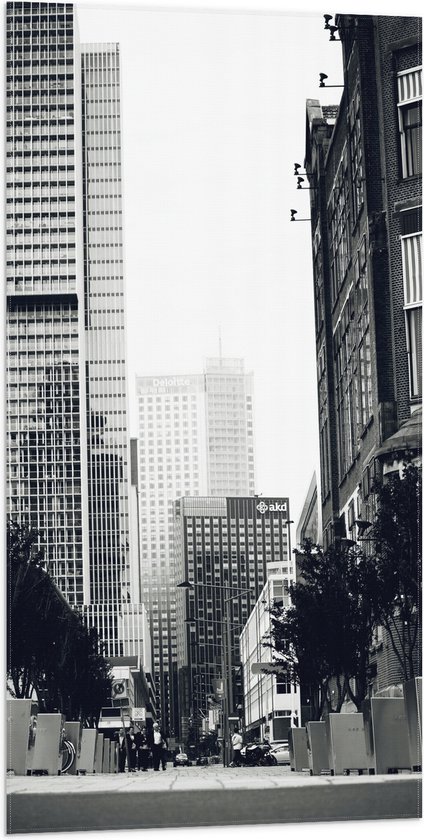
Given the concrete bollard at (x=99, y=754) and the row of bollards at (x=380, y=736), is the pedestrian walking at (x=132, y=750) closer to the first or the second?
the concrete bollard at (x=99, y=754)

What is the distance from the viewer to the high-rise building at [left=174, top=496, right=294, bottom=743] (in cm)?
1925

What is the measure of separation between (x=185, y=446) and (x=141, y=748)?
19.3 feet

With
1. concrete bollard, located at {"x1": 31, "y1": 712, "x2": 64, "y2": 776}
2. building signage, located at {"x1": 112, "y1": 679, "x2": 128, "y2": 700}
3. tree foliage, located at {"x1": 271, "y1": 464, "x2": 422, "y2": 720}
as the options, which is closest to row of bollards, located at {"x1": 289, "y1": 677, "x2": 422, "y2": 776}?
tree foliage, located at {"x1": 271, "y1": 464, "x2": 422, "y2": 720}

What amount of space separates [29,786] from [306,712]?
7.81m

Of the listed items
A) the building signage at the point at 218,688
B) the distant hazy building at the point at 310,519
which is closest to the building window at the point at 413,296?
the distant hazy building at the point at 310,519

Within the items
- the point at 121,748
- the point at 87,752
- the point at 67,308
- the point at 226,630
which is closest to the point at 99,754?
the point at 87,752

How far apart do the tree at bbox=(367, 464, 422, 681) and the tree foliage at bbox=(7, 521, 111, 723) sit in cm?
419

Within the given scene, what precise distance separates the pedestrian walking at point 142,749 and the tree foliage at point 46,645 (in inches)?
83.1

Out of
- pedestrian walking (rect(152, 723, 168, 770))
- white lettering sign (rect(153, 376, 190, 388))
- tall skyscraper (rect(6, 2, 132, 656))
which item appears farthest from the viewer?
pedestrian walking (rect(152, 723, 168, 770))

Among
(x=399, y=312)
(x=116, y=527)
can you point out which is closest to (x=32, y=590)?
(x=116, y=527)

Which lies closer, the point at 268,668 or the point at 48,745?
the point at 48,745

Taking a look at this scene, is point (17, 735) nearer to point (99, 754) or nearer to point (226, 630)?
point (99, 754)

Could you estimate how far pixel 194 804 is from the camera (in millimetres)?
14938

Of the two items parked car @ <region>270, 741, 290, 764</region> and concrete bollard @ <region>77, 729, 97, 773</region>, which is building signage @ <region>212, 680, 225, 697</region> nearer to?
concrete bollard @ <region>77, 729, 97, 773</region>
